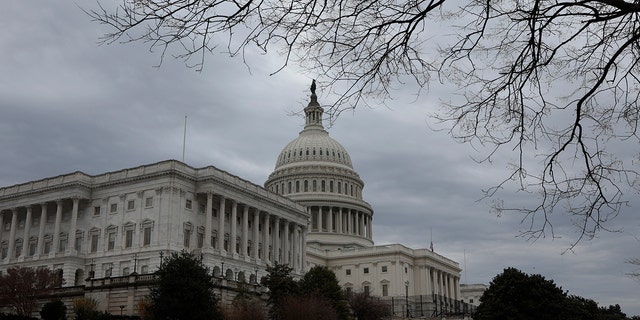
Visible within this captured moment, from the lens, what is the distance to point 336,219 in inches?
5748

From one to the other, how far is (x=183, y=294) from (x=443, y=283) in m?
95.0

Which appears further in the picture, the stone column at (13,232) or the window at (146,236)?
the stone column at (13,232)

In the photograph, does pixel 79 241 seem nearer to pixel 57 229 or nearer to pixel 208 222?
pixel 57 229

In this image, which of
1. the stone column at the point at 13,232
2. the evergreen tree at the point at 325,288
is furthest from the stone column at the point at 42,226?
the evergreen tree at the point at 325,288

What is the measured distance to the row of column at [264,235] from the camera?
88938mm

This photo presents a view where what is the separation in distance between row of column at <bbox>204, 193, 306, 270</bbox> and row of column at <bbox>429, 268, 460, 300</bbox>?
33.3 metres

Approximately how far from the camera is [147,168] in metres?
88.0

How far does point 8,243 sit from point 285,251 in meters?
38.8

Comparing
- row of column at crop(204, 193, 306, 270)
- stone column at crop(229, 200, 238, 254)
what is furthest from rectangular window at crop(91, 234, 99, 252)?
stone column at crop(229, 200, 238, 254)

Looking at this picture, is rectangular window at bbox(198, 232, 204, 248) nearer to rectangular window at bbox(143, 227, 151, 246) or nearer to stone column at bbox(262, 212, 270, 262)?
rectangular window at bbox(143, 227, 151, 246)

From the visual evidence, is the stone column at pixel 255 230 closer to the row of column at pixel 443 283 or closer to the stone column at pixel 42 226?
the stone column at pixel 42 226

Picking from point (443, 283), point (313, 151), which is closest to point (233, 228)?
point (443, 283)

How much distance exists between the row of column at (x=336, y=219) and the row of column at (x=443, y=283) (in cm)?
2010

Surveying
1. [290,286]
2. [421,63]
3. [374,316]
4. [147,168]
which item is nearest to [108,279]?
[290,286]
